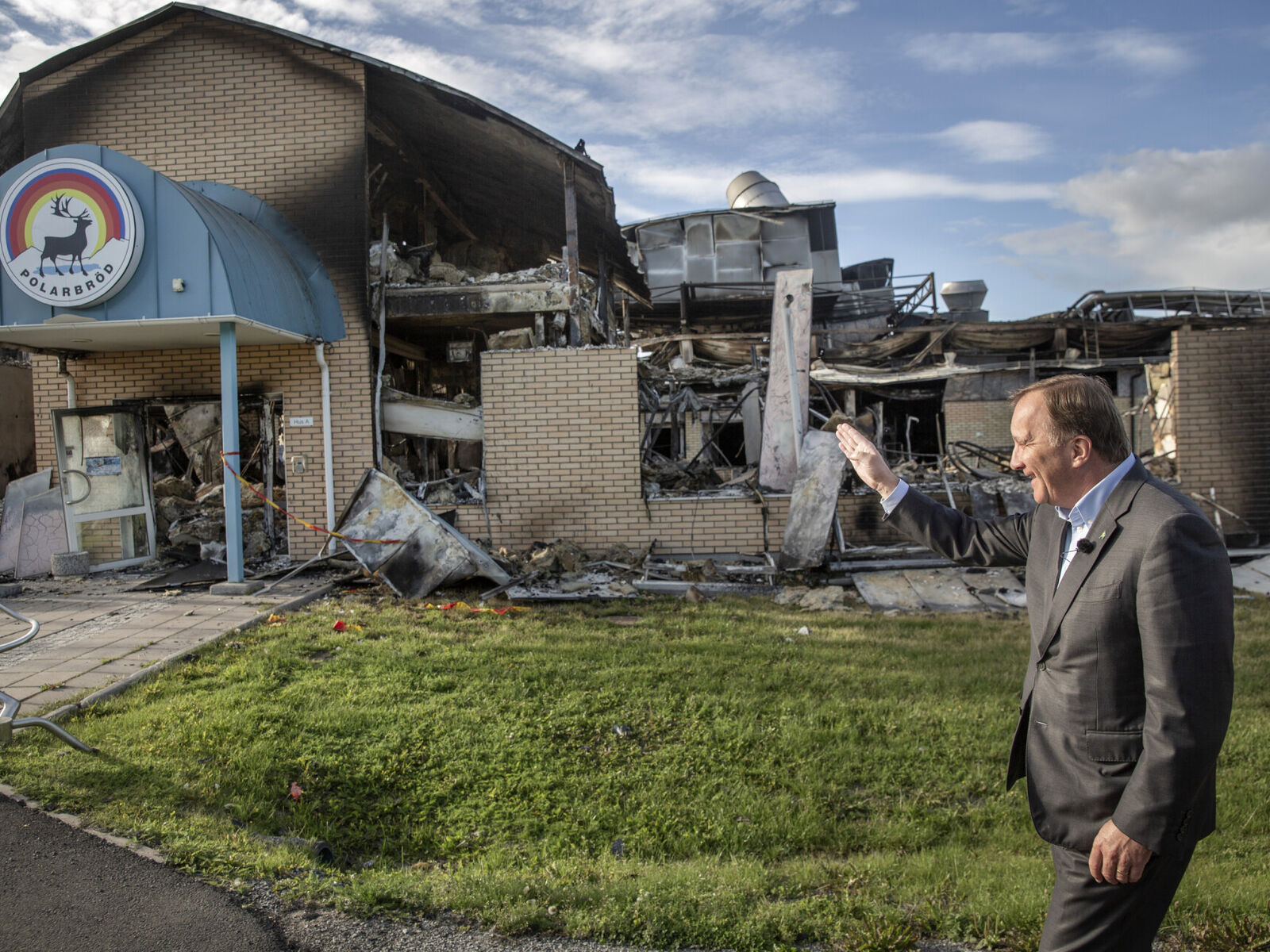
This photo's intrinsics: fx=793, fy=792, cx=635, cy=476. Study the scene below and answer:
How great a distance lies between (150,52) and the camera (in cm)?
960

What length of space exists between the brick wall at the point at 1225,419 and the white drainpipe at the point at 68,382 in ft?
43.4

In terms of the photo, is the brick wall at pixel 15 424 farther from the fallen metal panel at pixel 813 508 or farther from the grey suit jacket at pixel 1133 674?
the grey suit jacket at pixel 1133 674

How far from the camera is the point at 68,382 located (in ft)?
31.8

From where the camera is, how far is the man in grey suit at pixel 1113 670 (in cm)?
176

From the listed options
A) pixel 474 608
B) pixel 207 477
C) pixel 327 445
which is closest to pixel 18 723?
pixel 474 608

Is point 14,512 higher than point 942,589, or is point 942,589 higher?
point 14,512

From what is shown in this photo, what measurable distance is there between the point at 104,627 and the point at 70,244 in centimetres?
373

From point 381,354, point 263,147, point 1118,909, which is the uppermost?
point 263,147

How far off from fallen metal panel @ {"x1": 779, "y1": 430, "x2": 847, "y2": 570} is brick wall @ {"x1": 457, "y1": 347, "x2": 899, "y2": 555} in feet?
1.78

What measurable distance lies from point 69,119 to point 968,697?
461 inches

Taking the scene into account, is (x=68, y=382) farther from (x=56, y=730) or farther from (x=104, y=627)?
(x=56, y=730)

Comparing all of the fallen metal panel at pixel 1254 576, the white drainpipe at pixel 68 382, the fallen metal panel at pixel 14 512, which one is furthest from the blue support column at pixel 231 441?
the fallen metal panel at pixel 1254 576

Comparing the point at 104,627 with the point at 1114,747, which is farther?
the point at 104,627

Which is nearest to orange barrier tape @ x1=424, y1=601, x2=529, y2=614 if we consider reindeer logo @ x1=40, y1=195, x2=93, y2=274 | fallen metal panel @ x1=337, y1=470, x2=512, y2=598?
fallen metal panel @ x1=337, y1=470, x2=512, y2=598
